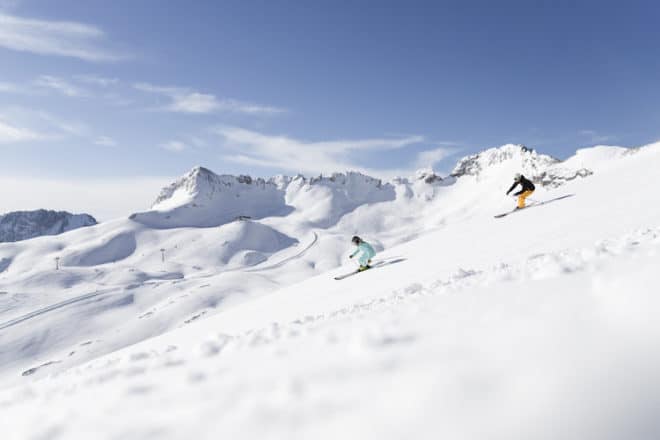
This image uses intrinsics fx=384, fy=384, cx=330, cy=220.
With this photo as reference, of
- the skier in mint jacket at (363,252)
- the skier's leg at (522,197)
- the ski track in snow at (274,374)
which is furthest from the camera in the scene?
the skier's leg at (522,197)

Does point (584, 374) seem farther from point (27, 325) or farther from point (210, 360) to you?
point (27, 325)

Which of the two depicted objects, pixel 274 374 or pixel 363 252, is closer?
pixel 274 374

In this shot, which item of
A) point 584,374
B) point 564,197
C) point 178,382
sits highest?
point 564,197

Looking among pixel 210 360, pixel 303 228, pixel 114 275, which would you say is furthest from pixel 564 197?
pixel 303 228

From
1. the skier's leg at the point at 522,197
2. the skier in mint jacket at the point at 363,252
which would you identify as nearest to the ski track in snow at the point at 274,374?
the skier in mint jacket at the point at 363,252

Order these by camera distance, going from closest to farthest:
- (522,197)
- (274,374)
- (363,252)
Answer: (274,374)
(363,252)
(522,197)

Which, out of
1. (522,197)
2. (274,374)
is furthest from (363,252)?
(274,374)

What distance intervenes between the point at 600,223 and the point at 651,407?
1144 centimetres

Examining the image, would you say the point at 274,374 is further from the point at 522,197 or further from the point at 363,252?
the point at 522,197

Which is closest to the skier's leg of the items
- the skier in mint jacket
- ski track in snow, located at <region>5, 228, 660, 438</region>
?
the skier in mint jacket

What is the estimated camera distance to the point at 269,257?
15588 cm

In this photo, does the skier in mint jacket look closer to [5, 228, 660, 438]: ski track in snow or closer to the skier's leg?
the skier's leg

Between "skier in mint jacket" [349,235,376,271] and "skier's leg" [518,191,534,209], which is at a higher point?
"skier's leg" [518,191,534,209]

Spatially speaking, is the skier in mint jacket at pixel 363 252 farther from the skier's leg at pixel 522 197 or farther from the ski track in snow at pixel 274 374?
the ski track in snow at pixel 274 374
